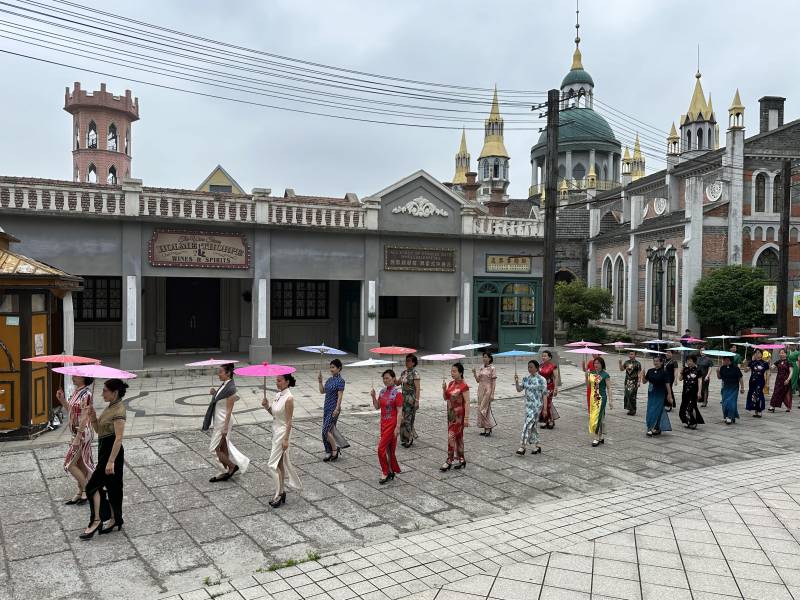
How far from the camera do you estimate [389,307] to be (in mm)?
25703

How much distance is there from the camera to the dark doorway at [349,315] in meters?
22.6

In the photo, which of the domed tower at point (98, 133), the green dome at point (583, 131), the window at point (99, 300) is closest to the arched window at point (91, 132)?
the domed tower at point (98, 133)

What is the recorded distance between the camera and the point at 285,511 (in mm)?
7559

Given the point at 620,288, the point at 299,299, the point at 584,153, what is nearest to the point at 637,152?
the point at 584,153

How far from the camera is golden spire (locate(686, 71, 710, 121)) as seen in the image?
51938mm

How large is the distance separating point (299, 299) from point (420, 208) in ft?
20.2

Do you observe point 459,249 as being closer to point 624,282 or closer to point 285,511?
point 285,511

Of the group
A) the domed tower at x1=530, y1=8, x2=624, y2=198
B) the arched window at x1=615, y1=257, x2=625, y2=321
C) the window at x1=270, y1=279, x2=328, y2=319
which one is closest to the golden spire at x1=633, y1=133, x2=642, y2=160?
the domed tower at x1=530, y1=8, x2=624, y2=198

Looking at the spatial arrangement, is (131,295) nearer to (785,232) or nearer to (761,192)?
(785,232)

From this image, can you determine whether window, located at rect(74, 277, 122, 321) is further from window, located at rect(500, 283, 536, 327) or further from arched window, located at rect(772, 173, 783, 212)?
arched window, located at rect(772, 173, 783, 212)

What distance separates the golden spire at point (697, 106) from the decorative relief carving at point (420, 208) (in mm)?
40062

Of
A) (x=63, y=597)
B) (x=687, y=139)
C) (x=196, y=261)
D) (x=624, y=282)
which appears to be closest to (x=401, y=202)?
(x=196, y=261)

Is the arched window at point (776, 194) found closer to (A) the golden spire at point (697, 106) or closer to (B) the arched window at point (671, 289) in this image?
(B) the arched window at point (671, 289)

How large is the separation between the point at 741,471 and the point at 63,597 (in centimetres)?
960
